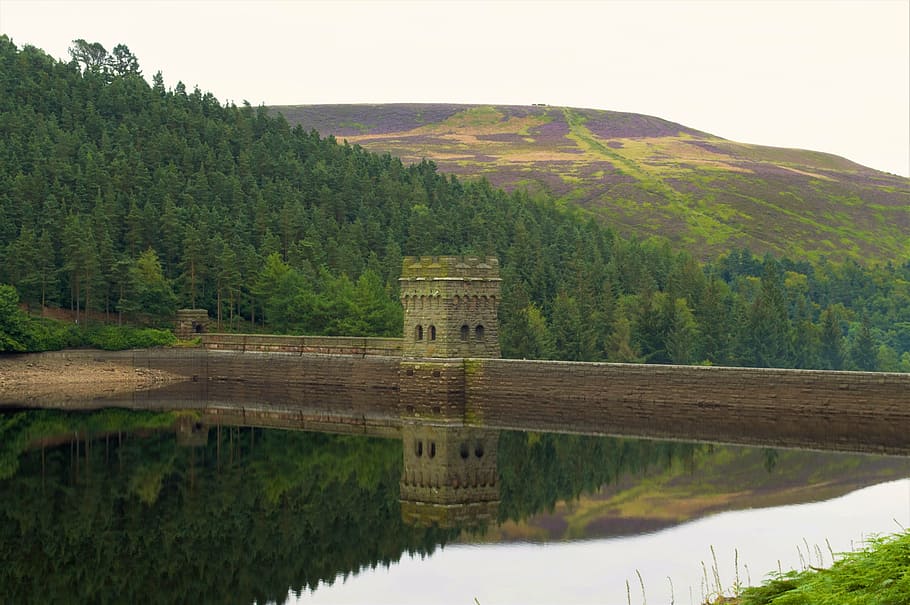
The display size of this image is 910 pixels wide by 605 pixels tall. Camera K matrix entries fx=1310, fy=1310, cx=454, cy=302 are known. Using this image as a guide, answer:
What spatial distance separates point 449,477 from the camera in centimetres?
4866

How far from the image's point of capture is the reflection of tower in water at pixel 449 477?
4222 centimetres

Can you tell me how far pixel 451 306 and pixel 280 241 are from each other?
45.7 meters

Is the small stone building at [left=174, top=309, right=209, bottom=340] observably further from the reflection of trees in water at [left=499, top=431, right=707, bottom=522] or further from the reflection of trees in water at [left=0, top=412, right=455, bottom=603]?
the reflection of trees in water at [left=499, top=431, right=707, bottom=522]

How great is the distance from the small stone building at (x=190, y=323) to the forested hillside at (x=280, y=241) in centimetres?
197

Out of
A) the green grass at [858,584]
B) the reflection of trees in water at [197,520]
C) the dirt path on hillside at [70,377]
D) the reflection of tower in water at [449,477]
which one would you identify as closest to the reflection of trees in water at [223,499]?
the reflection of trees in water at [197,520]

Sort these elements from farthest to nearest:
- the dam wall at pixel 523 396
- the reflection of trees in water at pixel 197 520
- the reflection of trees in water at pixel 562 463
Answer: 1. the dam wall at pixel 523 396
2. the reflection of trees in water at pixel 562 463
3. the reflection of trees in water at pixel 197 520

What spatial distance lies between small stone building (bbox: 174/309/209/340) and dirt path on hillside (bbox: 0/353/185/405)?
24.0 feet

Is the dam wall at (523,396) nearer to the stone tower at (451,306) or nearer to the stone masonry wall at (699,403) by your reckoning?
the stone masonry wall at (699,403)

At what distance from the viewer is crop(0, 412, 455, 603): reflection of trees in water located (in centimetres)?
3316

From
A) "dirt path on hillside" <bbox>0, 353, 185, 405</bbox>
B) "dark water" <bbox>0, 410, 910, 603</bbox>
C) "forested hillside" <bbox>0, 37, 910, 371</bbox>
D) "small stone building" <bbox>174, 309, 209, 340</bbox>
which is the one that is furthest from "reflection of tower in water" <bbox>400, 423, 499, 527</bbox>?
"forested hillside" <bbox>0, 37, 910, 371</bbox>

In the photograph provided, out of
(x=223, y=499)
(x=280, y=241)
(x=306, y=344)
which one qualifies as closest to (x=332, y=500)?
(x=223, y=499)

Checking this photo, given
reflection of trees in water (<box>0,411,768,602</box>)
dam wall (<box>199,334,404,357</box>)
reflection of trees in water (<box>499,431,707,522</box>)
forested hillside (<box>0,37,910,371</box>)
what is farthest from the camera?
forested hillside (<box>0,37,910,371</box>)

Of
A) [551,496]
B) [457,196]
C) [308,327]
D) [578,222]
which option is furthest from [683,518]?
[578,222]

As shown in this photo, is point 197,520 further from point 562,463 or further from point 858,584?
point 858,584
